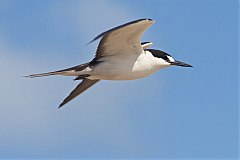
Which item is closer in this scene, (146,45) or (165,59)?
(165,59)

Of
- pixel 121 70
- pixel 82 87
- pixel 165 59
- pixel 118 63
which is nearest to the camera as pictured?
pixel 121 70

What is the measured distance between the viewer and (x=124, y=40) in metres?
13.6

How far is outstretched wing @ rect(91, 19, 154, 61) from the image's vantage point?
1303cm

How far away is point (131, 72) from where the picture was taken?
13.8 m

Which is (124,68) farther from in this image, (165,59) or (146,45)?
(146,45)

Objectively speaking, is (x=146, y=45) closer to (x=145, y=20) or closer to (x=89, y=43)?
(x=145, y=20)

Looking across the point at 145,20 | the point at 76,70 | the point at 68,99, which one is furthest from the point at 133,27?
the point at 68,99

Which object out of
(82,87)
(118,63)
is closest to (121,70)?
(118,63)

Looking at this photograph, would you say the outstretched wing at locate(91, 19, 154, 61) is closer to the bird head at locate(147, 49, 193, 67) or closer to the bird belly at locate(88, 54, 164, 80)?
the bird belly at locate(88, 54, 164, 80)

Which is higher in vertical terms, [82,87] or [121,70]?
[82,87]

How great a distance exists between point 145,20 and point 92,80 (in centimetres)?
254

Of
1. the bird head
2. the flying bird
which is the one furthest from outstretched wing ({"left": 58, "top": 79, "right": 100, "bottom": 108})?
the bird head

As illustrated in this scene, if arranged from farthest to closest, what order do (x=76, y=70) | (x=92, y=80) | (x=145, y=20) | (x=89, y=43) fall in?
(x=92, y=80) < (x=76, y=70) < (x=145, y=20) < (x=89, y=43)

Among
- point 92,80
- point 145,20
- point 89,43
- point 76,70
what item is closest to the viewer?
point 89,43
